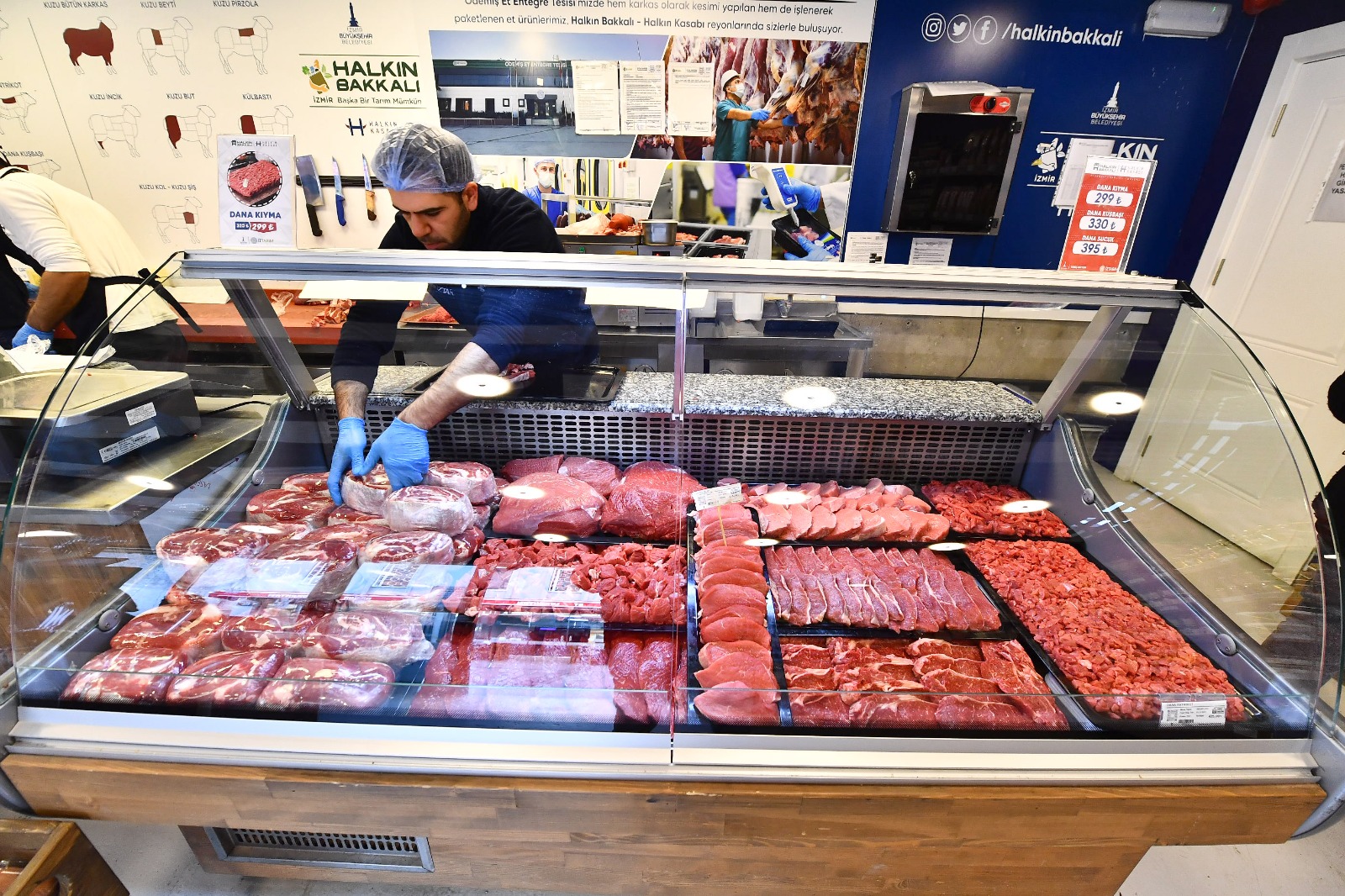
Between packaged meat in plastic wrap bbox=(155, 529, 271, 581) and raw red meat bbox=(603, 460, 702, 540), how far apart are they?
1.26 m

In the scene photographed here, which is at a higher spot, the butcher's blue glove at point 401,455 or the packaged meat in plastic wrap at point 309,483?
the butcher's blue glove at point 401,455

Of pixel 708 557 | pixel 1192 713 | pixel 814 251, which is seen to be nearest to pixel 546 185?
pixel 814 251

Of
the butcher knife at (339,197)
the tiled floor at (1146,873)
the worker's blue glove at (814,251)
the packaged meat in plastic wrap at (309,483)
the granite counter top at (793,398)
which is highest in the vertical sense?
the butcher knife at (339,197)

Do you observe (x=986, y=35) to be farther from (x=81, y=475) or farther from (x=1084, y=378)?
(x=81, y=475)

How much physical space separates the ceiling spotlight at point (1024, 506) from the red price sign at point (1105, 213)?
1.05 metres

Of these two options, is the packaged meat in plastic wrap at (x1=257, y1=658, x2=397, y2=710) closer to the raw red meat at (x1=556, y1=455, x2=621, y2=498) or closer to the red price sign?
the raw red meat at (x1=556, y1=455, x2=621, y2=498)

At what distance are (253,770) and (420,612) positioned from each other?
0.54m

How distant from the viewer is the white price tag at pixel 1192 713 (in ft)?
4.99

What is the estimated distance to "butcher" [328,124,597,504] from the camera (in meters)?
2.23

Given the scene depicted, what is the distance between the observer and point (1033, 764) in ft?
4.90

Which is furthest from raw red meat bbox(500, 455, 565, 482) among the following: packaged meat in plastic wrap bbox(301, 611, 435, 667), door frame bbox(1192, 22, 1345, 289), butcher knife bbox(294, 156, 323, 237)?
door frame bbox(1192, 22, 1345, 289)

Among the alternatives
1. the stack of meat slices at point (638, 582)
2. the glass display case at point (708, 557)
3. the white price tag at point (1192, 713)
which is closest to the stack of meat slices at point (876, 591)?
the glass display case at point (708, 557)

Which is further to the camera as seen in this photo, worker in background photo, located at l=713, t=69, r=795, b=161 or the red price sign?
worker in background photo, located at l=713, t=69, r=795, b=161

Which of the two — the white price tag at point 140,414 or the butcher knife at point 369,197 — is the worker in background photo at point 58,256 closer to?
the white price tag at point 140,414
